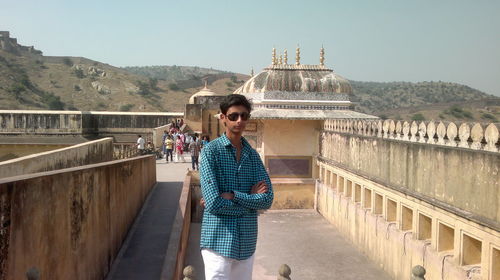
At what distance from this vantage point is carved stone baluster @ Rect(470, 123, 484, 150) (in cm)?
757

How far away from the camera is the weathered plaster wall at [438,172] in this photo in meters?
7.21

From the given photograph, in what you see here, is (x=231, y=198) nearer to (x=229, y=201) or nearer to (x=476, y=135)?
(x=229, y=201)

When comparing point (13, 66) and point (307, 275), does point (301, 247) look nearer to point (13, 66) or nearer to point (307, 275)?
point (307, 275)

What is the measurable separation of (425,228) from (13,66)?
70317 millimetres

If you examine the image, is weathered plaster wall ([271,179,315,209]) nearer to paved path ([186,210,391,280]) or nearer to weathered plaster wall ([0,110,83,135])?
paved path ([186,210,391,280])

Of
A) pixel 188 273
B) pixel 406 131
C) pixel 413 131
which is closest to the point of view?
pixel 188 273

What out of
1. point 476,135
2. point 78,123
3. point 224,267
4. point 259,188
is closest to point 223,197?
point 259,188

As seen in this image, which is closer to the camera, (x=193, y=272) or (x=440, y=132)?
(x=193, y=272)

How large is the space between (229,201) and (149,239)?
18.7ft

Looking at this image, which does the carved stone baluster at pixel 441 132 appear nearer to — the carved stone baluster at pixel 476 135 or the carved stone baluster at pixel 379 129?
the carved stone baluster at pixel 476 135

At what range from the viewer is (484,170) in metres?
7.36

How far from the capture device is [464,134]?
8.08m

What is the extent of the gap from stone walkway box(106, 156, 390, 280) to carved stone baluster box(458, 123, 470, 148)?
3.88m

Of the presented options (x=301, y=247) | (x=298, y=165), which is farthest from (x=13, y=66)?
(x=301, y=247)
